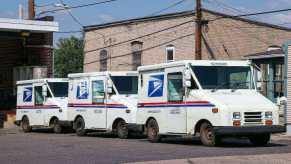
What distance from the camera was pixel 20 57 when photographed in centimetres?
3847

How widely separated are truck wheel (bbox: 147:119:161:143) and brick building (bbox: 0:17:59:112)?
50.3 ft

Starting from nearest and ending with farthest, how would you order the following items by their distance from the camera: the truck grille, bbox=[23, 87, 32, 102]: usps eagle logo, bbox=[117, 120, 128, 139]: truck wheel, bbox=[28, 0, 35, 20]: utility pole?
the truck grille
bbox=[117, 120, 128, 139]: truck wheel
bbox=[23, 87, 32, 102]: usps eagle logo
bbox=[28, 0, 35, 20]: utility pole

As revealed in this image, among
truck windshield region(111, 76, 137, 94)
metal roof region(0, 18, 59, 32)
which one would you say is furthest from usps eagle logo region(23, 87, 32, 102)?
truck windshield region(111, 76, 137, 94)

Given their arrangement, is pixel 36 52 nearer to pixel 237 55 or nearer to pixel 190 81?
pixel 237 55

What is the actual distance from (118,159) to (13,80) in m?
23.6

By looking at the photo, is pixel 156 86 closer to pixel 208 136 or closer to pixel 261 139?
pixel 208 136

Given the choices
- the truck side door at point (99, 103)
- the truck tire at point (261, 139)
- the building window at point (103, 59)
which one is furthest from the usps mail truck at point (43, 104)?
the building window at point (103, 59)

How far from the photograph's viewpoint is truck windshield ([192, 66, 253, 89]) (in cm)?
1975

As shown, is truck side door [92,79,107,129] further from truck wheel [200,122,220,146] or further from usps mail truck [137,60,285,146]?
truck wheel [200,122,220,146]

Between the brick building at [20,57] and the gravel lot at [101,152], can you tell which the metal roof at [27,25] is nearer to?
the brick building at [20,57]

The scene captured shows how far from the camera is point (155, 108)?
2148 cm

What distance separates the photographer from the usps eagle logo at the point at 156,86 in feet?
69.6

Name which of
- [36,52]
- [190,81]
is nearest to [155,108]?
[190,81]

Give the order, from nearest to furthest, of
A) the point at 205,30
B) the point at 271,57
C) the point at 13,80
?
the point at 271,57 < the point at 13,80 < the point at 205,30
